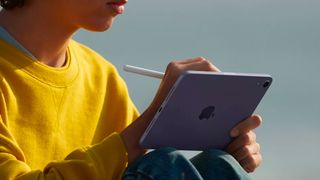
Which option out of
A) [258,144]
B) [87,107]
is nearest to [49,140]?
[87,107]

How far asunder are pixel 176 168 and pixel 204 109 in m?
0.22

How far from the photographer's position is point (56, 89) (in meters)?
2.91

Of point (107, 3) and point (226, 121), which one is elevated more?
point (107, 3)

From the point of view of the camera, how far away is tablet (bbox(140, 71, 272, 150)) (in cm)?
252

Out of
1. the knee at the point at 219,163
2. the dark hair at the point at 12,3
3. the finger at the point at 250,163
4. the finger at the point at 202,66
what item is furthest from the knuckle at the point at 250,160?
the dark hair at the point at 12,3

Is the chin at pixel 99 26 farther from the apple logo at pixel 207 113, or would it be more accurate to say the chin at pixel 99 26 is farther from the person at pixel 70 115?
the apple logo at pixel 207 113

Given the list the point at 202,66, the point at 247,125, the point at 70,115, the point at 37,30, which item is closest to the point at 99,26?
the point at 37,30

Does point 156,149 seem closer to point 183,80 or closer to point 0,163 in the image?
point 183,80

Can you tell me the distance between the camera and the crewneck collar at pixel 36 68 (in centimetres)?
283

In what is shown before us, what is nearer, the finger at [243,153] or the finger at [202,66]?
the finger at [202,66]

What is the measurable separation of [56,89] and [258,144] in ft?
2.02

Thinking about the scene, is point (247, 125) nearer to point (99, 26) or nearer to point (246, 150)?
point (246, 150)

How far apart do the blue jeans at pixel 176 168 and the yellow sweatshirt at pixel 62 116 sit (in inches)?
4.9

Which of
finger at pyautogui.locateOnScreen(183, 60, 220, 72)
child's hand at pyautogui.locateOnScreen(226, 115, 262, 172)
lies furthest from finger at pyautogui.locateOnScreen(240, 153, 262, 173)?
finger at pyautogui.locateOnScreen(183, 60, 220, 72)
